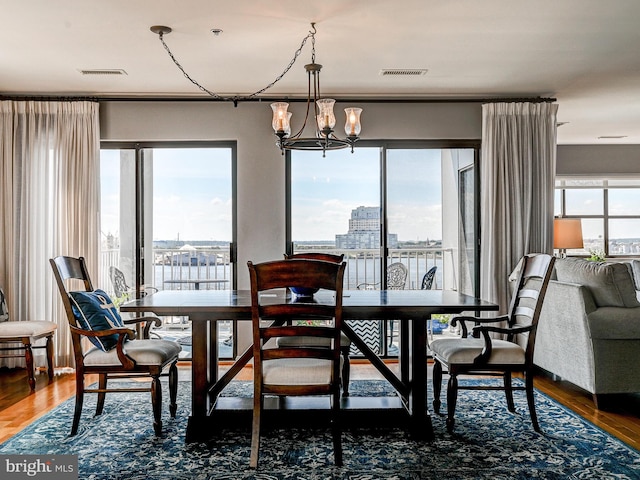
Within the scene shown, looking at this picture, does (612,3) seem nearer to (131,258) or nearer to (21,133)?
(131,258)

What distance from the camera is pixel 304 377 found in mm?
2754

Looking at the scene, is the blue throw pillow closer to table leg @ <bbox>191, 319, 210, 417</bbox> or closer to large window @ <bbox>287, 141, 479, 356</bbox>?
table leg @ <bbox>191, 319, 210, 417</bbox>

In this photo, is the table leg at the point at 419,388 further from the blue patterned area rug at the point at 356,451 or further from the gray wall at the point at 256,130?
the gray wall at the point at 256,130

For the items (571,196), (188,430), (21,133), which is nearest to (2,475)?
(188,430)

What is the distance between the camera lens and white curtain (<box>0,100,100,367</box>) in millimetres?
4992

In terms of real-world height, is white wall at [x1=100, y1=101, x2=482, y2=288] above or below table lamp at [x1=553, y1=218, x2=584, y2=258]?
above

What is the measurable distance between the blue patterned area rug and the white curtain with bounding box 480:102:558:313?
1.83 m

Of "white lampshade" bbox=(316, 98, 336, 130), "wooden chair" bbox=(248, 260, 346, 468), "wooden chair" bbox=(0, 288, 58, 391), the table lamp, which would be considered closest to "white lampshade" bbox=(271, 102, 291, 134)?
"white lampshade" bbox=(316, 98, 336, 130)

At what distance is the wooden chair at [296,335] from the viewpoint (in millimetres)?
2676

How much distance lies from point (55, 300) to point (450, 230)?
3.95m

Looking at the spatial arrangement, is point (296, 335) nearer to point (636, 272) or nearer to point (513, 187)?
point (513, 187)

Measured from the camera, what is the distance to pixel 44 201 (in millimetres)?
5055

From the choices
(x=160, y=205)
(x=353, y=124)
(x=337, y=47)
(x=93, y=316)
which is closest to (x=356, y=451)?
(x=93, y=316)

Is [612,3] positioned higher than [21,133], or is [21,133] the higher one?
[612,3]
